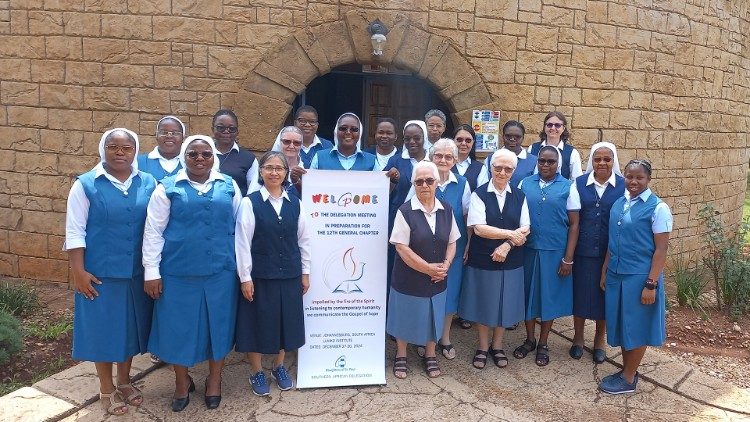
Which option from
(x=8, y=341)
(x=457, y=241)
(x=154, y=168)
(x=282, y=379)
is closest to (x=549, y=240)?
(x=457, y=241)

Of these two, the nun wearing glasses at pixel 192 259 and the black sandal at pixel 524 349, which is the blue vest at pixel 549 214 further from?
the nun wearing glasses at pixel 192 259

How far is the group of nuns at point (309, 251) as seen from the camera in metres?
3.29

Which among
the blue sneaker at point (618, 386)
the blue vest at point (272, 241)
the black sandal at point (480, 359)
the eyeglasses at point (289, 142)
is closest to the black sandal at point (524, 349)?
the black sandal at point (480, 359)

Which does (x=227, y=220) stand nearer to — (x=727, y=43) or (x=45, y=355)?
(x=45, y=355)

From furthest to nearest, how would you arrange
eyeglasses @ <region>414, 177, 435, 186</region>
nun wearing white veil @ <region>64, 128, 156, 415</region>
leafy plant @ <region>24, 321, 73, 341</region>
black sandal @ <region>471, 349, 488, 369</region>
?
leafy plant @ <region>24, 321, 73, 341</region> < black sandal @ <region>471, 349, 488, 369</region> < eyeglasses @ <region>414, 177, 435, 186</region> < nun wearing white veil @ <region>64, 128, 156, 415</region>

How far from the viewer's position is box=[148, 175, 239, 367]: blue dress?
330cm

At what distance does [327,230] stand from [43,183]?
12.6 feet

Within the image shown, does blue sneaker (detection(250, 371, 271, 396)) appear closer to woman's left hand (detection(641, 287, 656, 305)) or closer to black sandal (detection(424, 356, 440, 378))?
black sandal (detection(424, 356, 440, 378))

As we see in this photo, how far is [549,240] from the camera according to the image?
4246 millimetres

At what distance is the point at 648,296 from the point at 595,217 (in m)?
0.71

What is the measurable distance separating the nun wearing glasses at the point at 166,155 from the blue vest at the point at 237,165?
328mm

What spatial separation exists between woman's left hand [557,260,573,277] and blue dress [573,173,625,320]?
0.10 metres

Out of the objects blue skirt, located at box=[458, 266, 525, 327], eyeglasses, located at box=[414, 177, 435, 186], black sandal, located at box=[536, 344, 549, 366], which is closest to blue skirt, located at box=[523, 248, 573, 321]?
blue skirt, located at box=[458, 266, 525, 327]

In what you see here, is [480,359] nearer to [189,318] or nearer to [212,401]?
[212,401]
